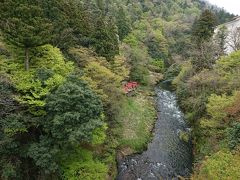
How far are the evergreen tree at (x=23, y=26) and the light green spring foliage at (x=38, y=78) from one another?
35.3 inches

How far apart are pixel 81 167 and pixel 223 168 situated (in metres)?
8.73

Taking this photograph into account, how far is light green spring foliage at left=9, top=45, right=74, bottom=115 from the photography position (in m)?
16.8

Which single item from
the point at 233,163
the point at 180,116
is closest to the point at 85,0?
the point at 180,116

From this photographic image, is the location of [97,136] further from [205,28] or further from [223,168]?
[205,28]

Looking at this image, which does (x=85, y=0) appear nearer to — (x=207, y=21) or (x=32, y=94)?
(x=207, y=21)

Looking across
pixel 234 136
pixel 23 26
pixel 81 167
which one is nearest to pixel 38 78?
pixel 23 26

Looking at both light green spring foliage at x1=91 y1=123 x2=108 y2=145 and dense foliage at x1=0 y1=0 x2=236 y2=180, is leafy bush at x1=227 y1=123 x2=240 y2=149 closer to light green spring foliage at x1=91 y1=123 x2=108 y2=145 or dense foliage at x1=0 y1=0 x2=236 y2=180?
dense foliage at x1=0 y1=0 x2=236 y2=180

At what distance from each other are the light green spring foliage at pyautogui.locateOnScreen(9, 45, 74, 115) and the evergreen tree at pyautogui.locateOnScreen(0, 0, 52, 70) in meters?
0.90

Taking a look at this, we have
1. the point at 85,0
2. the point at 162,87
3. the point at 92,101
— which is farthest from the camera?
the point at 85,0

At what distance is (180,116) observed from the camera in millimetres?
32688

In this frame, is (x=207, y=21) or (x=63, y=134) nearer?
(x=63, y=134)

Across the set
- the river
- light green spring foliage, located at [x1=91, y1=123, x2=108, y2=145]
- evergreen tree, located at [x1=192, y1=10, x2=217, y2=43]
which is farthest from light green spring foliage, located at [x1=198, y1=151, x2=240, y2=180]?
evergreen tree, located at [x1=192, y1=10, x2=217, y2=43]

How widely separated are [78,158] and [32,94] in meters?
5.29

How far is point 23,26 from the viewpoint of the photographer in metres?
17.6
